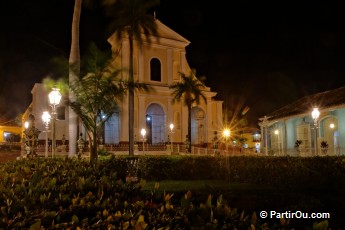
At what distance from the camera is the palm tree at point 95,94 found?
16078mm

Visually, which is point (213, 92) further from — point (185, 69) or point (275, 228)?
point (275, 228)

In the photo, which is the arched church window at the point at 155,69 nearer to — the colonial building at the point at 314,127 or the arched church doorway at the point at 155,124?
the arched church doorway at the point at 155,124

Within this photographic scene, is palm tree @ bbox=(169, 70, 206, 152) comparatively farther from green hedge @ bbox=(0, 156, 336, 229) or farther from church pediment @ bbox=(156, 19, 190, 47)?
green hedge @ bbox=(0, 156, 336, 229)

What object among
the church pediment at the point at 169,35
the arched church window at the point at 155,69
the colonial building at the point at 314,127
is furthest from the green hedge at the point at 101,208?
the church pediment at the point at 169,35

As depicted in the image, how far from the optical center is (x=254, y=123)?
227ft

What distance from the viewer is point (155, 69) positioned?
4431 cm

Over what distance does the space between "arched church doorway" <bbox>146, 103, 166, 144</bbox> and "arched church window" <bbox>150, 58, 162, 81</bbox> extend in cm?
327

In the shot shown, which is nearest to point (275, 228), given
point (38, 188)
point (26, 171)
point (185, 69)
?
point (38, 188)

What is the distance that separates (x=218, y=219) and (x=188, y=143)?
31.5m

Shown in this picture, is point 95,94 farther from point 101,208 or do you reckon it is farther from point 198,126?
point 198,126

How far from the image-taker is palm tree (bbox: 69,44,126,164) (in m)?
16.1

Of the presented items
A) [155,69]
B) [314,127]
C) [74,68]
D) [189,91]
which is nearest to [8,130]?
[155,69]

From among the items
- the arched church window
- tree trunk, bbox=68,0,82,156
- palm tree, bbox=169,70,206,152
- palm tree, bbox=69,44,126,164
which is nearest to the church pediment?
the arched church window

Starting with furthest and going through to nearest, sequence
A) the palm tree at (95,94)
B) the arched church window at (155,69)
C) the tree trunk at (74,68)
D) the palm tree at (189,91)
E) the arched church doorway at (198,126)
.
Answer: the arched church doorway at (198,126)
the arched church window at (155,69)
the palm tree at (189,91)
the tree trunk at (74,68)
the palm tree at (95,94)
